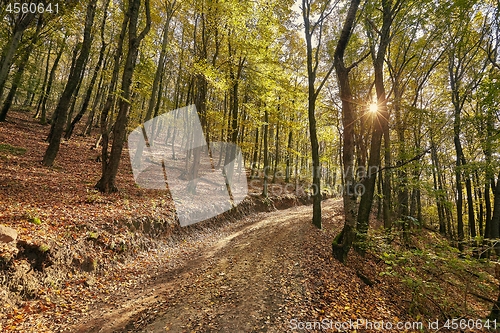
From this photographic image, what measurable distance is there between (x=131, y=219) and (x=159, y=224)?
1226 mm

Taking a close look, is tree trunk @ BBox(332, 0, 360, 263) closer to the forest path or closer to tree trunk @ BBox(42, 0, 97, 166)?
the forest path

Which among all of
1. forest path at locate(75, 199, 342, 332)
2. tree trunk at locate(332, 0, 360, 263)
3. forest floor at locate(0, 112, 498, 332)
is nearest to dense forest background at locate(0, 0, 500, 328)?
tree trunk at locate(332, 0, 360, 263)

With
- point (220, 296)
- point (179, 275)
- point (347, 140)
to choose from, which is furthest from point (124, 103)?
point (347, 140)

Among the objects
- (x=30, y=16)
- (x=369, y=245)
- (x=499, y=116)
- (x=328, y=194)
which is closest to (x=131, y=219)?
(x=30, y=16)

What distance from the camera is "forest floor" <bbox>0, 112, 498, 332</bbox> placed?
4.65 meters

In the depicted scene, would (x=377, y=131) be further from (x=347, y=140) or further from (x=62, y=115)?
(x=62, y=115)

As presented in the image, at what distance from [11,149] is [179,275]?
11.9 metres

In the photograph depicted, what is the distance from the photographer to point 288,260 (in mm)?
7391

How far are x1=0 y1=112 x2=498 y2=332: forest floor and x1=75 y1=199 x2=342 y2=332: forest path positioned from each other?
0.03 meters

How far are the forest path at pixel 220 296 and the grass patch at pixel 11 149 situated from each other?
10.8 meters

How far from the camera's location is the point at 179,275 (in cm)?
679

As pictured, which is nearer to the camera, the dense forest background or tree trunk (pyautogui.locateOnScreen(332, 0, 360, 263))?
tree trunk (pyautogui.locateOnScreen(332, 0, 360, 263))

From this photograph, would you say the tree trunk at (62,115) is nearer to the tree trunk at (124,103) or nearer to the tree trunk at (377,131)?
the tree trunk at (124,103)

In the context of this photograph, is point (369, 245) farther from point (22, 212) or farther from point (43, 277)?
point (22, 212)
